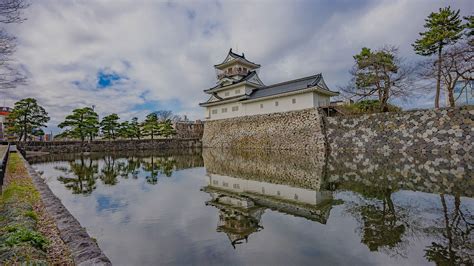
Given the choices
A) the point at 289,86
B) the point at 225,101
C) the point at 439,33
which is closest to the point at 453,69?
the point at 439,33

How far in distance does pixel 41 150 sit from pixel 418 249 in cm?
2851

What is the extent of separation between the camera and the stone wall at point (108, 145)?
74.7ft

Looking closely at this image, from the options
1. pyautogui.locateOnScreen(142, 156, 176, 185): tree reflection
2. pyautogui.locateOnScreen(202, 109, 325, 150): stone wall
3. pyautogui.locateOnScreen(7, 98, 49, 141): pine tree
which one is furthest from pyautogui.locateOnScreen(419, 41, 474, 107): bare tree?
pyautogui.locateOnScreen(7, 98, 49, 141): pine tree

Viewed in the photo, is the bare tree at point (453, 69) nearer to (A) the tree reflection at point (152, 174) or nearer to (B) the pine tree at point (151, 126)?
(A) the tree reflection at point (152, 174)

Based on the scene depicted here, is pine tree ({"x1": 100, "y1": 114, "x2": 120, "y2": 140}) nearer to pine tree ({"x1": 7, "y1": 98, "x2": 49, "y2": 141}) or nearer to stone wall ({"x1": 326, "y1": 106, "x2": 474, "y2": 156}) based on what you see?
pine tree ({"x1": 7, "y1": 98, "x2": 49, "y2": 141})

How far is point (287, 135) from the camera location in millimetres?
18891

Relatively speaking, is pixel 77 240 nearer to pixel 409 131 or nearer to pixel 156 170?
Result: pixel 156 170

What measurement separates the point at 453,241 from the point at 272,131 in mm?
17230

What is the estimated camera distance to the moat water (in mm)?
2707

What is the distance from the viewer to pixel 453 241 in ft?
9.23

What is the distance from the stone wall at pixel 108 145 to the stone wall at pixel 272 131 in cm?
599

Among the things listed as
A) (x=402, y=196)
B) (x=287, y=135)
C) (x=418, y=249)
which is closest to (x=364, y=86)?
(x=287, y=135)

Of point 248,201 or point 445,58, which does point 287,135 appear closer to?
point 445,58

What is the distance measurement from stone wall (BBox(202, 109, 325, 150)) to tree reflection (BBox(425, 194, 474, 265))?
43.0ft
